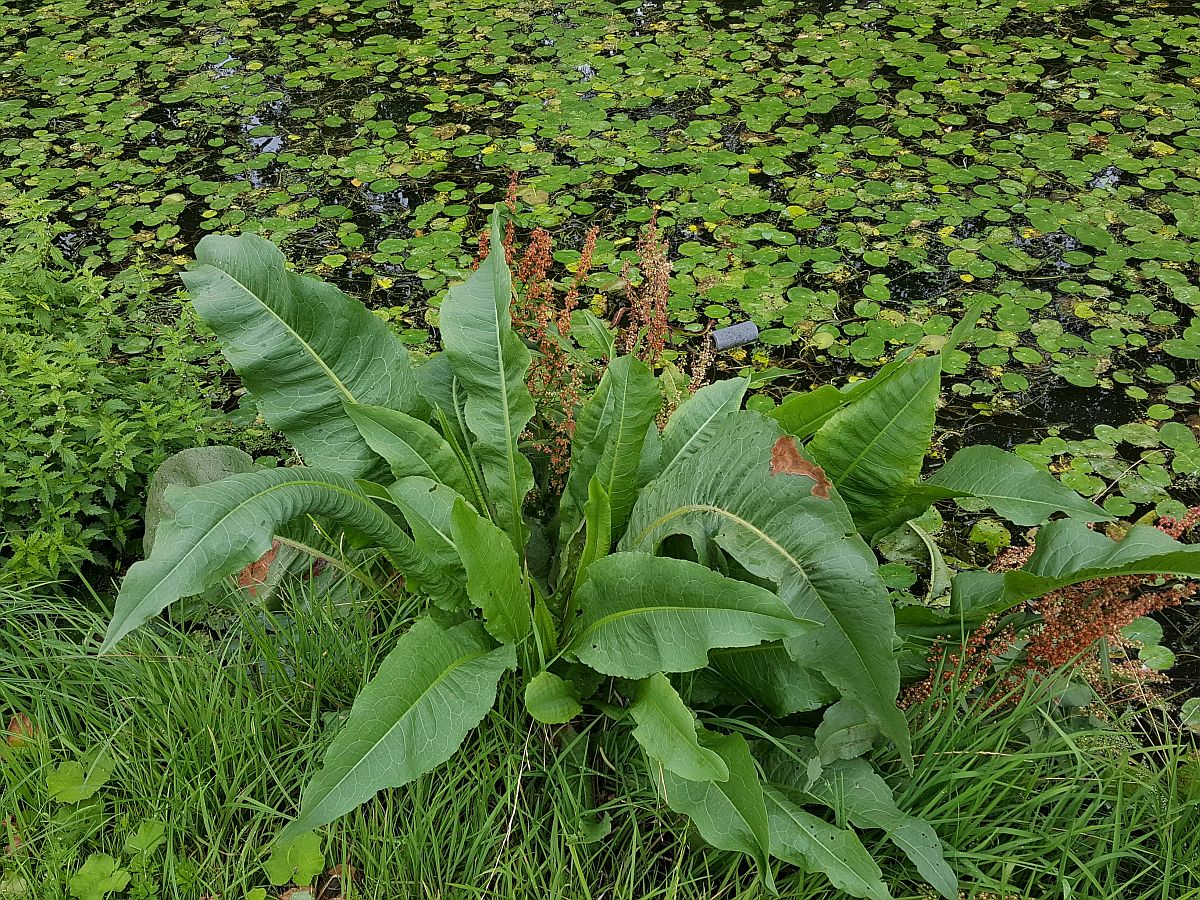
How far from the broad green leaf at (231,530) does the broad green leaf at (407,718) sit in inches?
8.0

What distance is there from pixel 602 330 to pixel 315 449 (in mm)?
760

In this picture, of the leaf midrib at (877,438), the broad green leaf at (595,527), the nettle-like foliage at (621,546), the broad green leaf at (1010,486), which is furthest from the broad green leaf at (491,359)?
the broad green leaf at (1010,486)

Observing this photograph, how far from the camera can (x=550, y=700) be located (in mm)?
1761

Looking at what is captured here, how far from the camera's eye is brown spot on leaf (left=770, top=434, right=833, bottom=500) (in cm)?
165

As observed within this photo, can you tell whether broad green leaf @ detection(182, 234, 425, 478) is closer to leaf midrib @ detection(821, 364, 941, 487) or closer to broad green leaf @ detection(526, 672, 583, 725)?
broad green leaf @ detection(526, 672, 583, 725)

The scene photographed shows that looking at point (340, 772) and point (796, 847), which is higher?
point (340, 772)

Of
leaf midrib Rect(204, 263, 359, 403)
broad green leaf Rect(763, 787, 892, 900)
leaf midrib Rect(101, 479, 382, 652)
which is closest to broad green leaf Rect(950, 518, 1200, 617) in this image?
broad green leaf Rect(763, 787, 892, 900)

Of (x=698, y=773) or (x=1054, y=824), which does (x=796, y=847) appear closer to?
(x=698, y=773)

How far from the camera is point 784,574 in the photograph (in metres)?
1.62

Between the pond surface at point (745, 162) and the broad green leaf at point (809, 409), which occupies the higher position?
the broad green leaf at point (809, 409)

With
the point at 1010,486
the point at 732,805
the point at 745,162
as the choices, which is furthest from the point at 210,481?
the point at 745,162

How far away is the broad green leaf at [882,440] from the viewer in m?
1.76

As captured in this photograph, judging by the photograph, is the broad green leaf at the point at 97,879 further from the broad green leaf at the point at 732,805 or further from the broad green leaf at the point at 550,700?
the broad green leaf at the point at 732,805

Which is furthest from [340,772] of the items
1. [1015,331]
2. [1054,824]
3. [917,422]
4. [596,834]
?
[1015,331]
